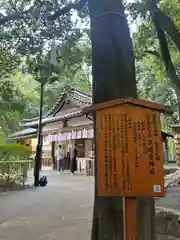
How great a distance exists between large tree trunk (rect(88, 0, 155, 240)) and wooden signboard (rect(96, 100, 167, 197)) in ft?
2.01

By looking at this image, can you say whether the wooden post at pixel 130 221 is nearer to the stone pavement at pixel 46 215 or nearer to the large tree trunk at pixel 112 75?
the large tree trunk at pixel 112 75

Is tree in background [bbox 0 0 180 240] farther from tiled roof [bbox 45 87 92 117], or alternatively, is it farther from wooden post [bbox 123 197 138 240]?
tiled roof [bbox 45 87 92 117]

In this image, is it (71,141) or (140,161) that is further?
(71,141)

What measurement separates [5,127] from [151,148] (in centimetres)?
2567

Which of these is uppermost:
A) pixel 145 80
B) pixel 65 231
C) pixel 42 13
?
pixel 145 80

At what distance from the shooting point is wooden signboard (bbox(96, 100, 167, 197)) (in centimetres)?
286

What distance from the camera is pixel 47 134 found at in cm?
2262

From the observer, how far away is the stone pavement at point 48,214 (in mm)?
5336

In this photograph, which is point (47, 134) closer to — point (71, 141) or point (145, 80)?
point (71, 141)

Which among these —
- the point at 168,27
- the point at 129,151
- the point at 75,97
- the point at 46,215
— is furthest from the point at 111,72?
the point at 75,97

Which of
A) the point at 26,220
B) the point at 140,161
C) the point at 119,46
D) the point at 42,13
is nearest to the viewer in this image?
the point at 140,161

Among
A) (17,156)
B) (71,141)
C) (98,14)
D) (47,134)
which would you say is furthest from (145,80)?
(98,14)

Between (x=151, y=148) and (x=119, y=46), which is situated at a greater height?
(x=119, y=46)

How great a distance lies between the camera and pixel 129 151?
2.91m
